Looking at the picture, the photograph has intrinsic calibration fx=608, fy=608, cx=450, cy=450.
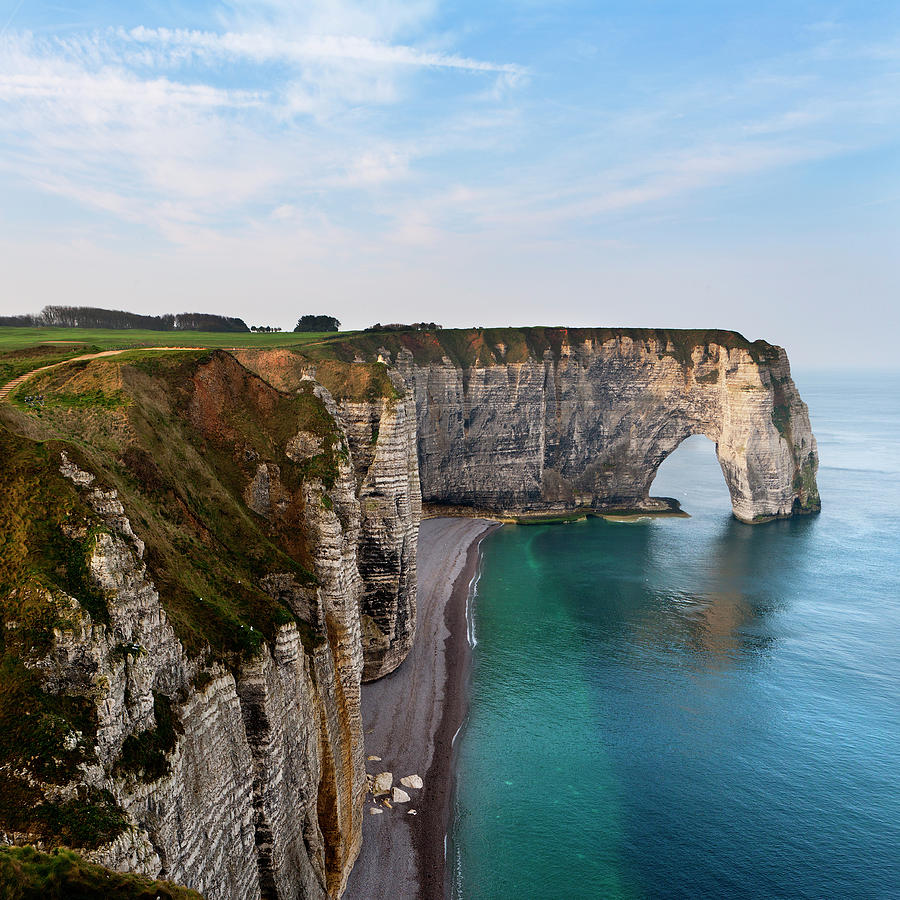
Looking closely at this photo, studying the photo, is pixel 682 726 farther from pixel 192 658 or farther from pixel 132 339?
pixel 132 339

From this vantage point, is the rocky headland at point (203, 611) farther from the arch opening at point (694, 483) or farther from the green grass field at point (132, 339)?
the arch opening at point (694, 483)

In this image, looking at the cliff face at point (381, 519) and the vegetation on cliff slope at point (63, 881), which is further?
the cliff face at point (381, 519)

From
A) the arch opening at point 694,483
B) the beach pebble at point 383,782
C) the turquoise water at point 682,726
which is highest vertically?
the arch opening at point 694,483

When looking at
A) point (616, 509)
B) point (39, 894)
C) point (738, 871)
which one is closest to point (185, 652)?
point (39, 894)

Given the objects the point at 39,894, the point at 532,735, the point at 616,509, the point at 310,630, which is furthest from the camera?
the point at 616,509

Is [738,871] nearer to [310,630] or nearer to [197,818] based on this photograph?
[310,630]

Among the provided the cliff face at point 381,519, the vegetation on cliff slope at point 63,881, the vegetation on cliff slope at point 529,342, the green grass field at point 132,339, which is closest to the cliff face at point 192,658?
the vegetation on cliff slope at point 63,881

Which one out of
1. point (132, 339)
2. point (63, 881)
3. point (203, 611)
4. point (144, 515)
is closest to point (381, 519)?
point (144, 515)
